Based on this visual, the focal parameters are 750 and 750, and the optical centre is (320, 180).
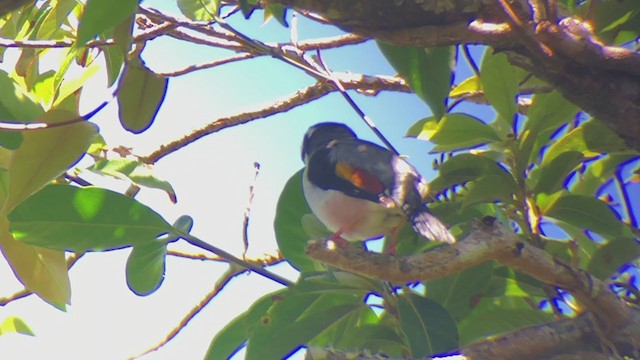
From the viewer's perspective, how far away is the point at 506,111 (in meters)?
1.66

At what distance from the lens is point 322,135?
2576mm

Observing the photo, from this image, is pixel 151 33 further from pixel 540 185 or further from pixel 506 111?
pixel 540 185

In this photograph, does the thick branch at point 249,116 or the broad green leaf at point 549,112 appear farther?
the thick branch at point 249,116

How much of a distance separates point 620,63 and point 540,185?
556mm

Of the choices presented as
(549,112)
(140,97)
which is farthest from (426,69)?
(140,97)

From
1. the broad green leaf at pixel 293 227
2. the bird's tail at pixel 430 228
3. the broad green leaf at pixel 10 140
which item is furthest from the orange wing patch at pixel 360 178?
the broad green leaf at pixel 10 140

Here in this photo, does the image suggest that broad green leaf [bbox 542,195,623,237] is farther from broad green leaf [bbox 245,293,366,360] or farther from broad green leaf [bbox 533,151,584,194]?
broad green leaf [bbox 245,293,366,360]

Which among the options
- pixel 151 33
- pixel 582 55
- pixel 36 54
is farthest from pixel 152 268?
pixel 582 55

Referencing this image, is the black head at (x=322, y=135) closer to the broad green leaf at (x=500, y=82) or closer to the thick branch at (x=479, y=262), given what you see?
the broad green leaf at (x=500, y=82)

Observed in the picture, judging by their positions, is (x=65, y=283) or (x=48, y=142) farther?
(x=65, y=283)

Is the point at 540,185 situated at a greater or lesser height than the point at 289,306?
greater

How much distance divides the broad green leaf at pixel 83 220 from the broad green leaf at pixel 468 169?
610mm

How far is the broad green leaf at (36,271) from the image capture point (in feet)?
4.94

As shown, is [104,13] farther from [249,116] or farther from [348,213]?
[249,116]
